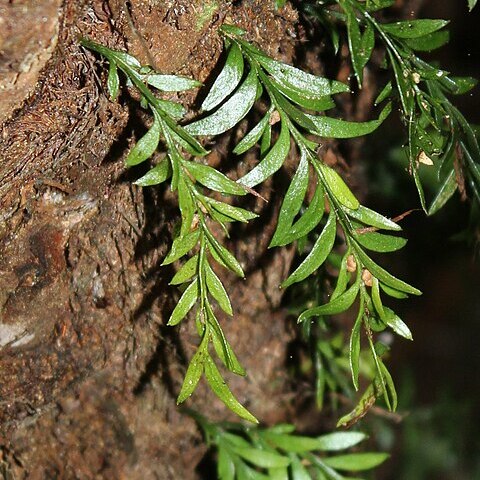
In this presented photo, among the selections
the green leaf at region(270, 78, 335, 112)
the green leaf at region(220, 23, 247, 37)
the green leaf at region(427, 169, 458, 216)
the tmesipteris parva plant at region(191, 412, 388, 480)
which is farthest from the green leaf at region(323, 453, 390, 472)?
the green leaf at region(220, 23, 247, 37)

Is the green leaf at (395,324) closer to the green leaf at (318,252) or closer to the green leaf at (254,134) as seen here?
the green leaf at (318,252)

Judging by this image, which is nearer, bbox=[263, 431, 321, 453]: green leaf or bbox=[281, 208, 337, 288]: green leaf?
bbox=[281, 208, 337, 288]: green leaf

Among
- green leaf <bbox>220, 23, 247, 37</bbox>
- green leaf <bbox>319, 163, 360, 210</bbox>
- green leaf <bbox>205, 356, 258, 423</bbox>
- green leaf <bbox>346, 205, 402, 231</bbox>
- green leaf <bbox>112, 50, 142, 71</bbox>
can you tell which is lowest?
green leaf <bbox>205, 356, 258, 423</bbox>

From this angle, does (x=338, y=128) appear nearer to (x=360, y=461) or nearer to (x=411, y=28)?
(x=411, y=28)

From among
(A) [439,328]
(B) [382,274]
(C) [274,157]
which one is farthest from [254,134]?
(A) [439,328]

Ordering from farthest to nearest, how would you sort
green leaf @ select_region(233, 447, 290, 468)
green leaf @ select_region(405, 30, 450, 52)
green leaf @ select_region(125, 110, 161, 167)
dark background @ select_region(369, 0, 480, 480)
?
dark background @ select_region(369, 0, 480, 480) → green leaf @ select_region(233, 447, 290, 468) → green leaf @ select_region(405, 30, 450, 52) → green leaf @ select_region(125, 110, 161, 167)

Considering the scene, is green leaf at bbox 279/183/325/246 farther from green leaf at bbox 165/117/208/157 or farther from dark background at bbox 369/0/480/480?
dark background at bbox 369/0/480/480

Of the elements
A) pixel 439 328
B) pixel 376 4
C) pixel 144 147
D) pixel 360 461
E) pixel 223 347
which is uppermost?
pixel 376 4
